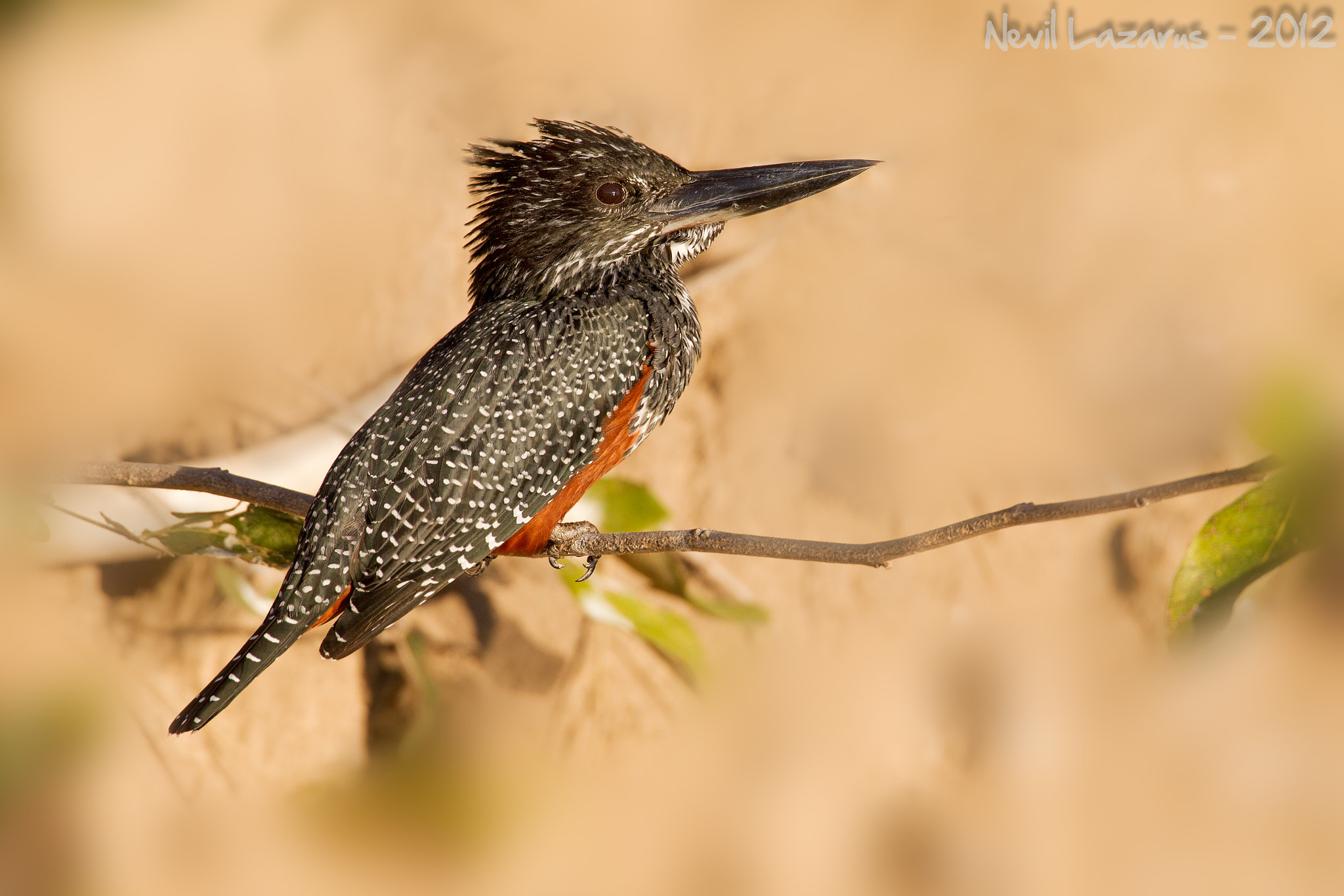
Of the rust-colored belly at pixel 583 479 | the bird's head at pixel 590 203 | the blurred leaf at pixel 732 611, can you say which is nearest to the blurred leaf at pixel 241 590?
the blurred leaf at pixel 732 611

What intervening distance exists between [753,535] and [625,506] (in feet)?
3.76

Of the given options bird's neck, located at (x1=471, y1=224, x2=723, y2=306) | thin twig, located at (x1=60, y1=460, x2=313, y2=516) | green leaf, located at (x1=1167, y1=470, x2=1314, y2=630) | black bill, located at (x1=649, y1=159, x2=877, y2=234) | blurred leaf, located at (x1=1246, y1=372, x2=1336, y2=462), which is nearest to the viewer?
blurred leaf, located at (x1=1246, y1=372, x2=1336, y2=462)

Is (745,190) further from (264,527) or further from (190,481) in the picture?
(264,527)

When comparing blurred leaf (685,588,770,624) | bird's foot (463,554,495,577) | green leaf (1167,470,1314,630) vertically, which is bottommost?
bird's foot (463,554,495,577)

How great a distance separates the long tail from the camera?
1.69 meters

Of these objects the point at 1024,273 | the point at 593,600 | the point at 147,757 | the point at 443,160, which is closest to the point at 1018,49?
the point at 1024,273

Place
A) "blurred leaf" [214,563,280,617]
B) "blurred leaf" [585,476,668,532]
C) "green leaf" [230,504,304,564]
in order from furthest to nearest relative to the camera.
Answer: "blurred leaf" [214,563,280,617], "blurred leaf" [585,476,668,532], "green leaf" [230,504,304,564]

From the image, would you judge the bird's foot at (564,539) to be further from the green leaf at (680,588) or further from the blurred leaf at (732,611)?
the blurred leaf at (732,611)

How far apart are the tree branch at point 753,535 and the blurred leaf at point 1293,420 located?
14 centimetres

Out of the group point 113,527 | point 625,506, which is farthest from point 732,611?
point 113,527

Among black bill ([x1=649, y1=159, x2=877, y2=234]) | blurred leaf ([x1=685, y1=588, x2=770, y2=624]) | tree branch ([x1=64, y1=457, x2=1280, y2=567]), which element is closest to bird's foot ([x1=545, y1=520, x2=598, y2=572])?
tree branch ([x1=64, y1=457, x2=1280, y2=567])

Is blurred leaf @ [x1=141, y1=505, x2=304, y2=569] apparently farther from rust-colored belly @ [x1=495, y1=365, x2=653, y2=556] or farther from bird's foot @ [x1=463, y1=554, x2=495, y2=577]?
rust-colored belly @ [x1=495, y1=365, x2=653, y2=556]

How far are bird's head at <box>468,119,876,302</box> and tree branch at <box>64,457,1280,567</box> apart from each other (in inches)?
21.1

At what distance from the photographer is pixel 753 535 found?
5.58 ft
